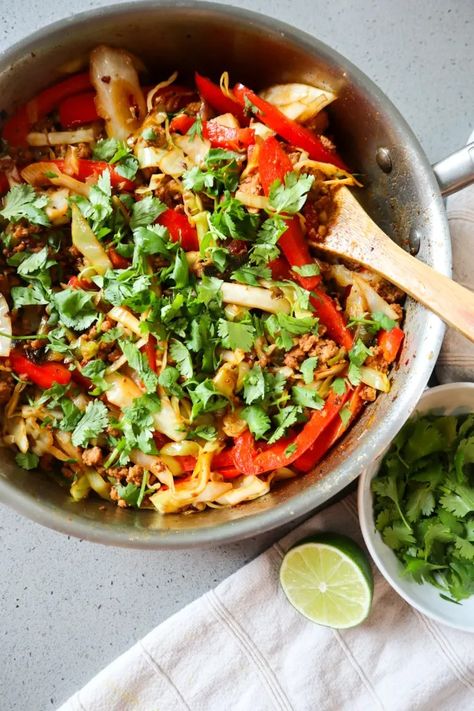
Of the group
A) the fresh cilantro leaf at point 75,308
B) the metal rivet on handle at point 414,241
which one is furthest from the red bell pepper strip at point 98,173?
the metal rivet on handle at point 414,241

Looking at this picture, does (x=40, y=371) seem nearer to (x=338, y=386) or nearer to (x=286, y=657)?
(x=338, y=386)

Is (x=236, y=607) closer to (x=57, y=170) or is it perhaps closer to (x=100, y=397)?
(x=100, y=397)

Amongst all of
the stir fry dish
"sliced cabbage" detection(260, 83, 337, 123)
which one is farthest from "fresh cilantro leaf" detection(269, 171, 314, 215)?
"sliced cabbage" detection(260, 83, 337, 123)

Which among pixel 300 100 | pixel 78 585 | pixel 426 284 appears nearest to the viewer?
pixel 426 284

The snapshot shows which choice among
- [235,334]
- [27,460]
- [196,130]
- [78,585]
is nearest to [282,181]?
[196,130]

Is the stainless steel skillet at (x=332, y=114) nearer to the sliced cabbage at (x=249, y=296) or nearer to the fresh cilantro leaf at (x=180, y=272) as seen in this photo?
the sliced cabbage at (x=249, y=296)

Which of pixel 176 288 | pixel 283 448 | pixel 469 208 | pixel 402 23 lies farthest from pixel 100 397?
pixel 402 23
